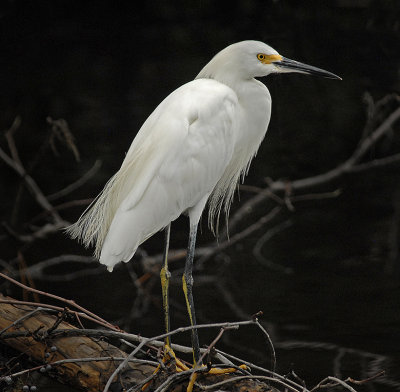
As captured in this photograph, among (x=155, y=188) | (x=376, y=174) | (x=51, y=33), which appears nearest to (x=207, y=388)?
(x=155, y=188)

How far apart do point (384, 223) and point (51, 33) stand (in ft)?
9.00

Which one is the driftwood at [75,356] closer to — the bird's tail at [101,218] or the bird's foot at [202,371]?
the bird's foot at [202,371]

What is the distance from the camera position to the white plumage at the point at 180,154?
2.06 m

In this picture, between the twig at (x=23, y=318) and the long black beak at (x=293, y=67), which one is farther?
the long black beak at (x=293, y=67)

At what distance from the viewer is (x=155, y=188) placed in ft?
6.85

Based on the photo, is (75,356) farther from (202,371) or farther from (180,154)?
(180,154)

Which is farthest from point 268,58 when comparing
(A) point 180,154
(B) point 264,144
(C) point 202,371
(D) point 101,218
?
(B) point 264,144

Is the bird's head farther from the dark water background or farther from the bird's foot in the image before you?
the dark water background

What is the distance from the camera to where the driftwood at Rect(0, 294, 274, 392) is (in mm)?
1790

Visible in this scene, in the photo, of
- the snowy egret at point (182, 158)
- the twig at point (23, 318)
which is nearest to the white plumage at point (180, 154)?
the snowy egret at point (182, 158)

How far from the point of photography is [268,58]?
2160 millimetres

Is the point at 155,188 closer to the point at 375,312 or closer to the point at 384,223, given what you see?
the point at 375,312

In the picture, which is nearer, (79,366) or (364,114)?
(79,366)

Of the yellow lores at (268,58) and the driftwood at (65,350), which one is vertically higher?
the yellow lores at (268,58)
